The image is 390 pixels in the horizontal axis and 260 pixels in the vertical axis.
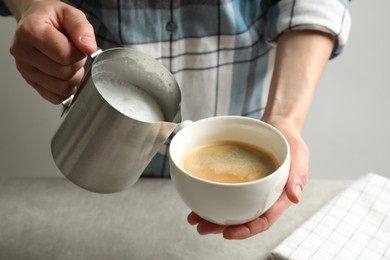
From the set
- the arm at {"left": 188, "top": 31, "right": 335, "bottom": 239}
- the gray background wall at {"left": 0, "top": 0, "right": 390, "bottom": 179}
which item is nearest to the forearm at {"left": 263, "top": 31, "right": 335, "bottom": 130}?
the arm at {"left": 188, "top": 31, "right": 335, "bottom": 239}

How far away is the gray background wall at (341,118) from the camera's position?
1257mm

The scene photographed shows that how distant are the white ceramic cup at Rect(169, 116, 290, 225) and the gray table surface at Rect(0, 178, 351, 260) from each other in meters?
0.14

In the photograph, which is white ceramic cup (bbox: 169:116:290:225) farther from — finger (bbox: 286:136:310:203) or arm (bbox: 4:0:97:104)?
arm (bbox: 4:0:97:104)

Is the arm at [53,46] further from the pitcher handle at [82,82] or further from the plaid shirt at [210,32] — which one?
the plaid shirt at [210,32]

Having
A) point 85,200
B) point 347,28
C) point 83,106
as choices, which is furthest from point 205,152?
point 347,28

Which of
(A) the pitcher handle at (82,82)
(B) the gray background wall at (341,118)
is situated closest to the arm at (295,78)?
(A) the pitcher handle at (82,82)

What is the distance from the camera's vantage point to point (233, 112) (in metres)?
0.81

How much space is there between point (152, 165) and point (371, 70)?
77cm

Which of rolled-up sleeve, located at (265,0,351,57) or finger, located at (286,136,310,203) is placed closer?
finger, located at (286,136,310,203)

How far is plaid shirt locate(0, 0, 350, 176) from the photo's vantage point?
2.23 feet

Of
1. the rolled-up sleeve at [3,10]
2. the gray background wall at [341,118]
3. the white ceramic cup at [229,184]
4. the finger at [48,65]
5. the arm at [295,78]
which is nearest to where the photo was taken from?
the white ceramic cup at [229,184]

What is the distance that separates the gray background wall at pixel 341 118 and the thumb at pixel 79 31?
0.78 m

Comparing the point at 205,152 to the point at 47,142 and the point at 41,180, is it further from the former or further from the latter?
the point at 47,142

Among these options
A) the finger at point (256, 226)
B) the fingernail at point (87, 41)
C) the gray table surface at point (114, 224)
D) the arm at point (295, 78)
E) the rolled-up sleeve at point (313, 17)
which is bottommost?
the gray table surface at point (114, 224)
